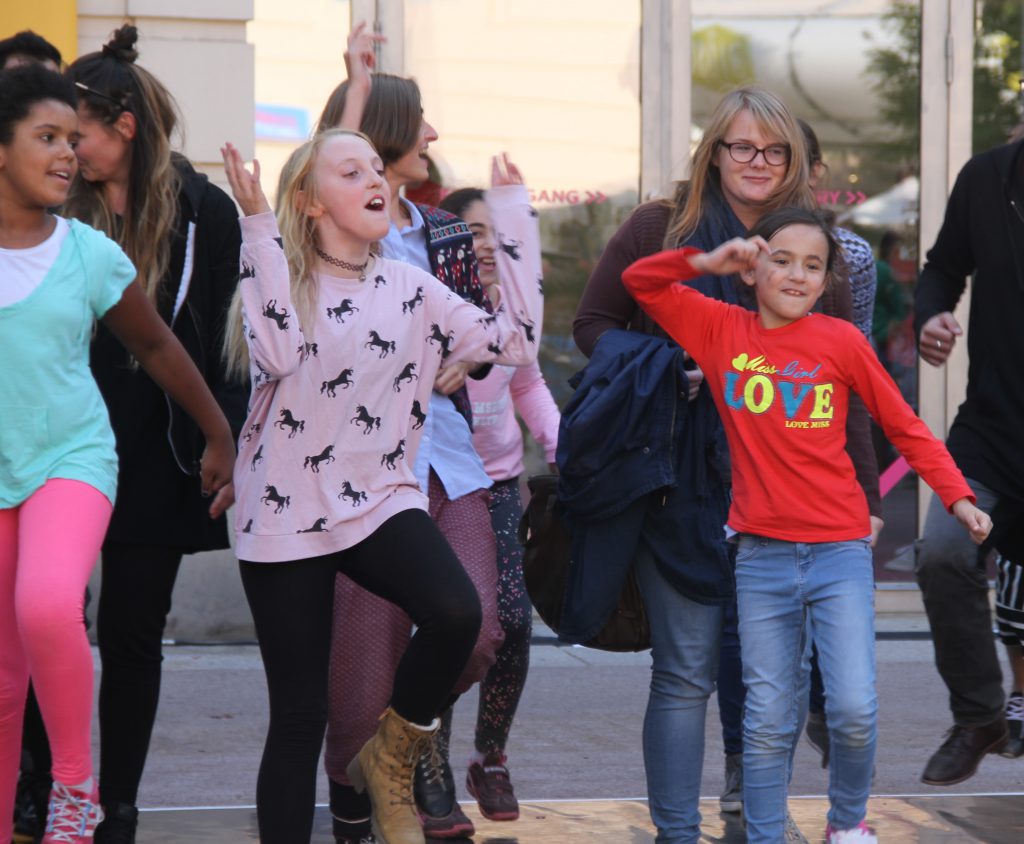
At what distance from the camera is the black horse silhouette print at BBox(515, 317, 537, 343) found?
14.0 feet

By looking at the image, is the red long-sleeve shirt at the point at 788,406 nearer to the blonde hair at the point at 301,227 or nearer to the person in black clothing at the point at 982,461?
the person in black clothing at the point at 982,461

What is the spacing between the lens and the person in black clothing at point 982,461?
4785 mm

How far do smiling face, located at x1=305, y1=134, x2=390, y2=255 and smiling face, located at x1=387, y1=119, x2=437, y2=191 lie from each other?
1.75ft

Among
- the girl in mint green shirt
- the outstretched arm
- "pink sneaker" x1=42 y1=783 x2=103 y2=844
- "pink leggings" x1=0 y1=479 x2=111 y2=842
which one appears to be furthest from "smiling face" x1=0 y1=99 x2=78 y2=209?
"pink sneaker" x1=42 y1=783 x2=103 y2=844

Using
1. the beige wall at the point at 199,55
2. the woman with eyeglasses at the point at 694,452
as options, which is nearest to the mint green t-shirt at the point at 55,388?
the woman with eyeglasses at the point at 694,452

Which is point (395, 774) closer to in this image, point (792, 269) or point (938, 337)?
point (792, 269)

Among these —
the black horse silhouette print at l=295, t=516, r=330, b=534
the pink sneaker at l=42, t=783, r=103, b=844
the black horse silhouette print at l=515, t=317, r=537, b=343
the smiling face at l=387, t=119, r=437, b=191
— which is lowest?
the pink sneaker at l=42, t=783, r=103, b=844

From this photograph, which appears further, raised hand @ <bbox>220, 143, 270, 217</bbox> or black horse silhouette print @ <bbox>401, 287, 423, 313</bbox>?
black horse silhouette print @ <bbox>401, 287, 423, 313</bbox>

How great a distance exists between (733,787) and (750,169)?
186 cm

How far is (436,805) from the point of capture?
4754 mm

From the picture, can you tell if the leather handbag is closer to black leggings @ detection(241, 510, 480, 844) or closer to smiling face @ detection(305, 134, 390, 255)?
black leggings @ detection(241, 510, 480, 844)

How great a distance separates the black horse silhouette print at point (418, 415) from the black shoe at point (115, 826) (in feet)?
4.12

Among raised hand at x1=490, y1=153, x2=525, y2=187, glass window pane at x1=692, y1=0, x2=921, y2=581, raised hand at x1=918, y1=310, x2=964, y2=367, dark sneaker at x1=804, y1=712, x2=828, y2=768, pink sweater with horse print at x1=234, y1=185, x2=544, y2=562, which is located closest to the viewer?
pink sweater with horse print at x1=234, y1=185, x2=544, y2=562

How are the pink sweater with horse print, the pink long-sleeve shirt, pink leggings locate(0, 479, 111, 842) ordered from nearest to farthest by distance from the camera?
pink leggings locate(0, 479, 111, 842), the pink sweater with horse print, the pink long-sleeve shirt
